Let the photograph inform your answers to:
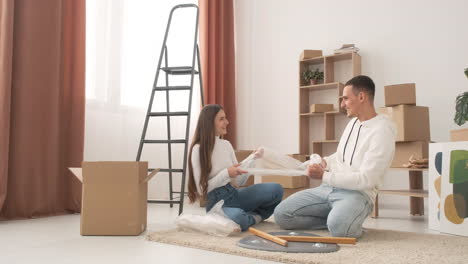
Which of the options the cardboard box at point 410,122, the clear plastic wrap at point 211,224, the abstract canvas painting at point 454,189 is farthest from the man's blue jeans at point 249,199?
the cardboard box at point 410,122

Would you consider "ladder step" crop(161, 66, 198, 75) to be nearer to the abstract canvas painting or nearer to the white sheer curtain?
the white sheer curtain

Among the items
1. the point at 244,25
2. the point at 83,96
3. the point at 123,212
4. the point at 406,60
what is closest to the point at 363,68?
the point at 406,60

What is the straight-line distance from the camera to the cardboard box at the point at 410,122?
10.5 feet

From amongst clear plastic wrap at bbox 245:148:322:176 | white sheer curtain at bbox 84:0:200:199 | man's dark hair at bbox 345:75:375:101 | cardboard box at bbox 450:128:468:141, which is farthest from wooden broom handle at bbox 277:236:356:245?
white sheer curtain at bbox 84:0:200:199

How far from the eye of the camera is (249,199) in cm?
254

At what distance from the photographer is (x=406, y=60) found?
13.0 ft

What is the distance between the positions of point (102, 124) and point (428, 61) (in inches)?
116

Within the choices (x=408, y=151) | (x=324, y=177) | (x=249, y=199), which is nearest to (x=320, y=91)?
(x=408, y=151)

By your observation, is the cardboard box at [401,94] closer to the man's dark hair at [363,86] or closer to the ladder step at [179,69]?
the man's dark hair at [363,86]

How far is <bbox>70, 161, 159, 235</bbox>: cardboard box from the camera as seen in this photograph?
2.21 m

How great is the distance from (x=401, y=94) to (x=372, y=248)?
1.73m

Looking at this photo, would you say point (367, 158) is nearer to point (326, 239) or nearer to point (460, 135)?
point (326, 239)

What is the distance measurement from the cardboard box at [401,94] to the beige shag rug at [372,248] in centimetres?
126

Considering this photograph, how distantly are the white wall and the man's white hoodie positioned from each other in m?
1.89
